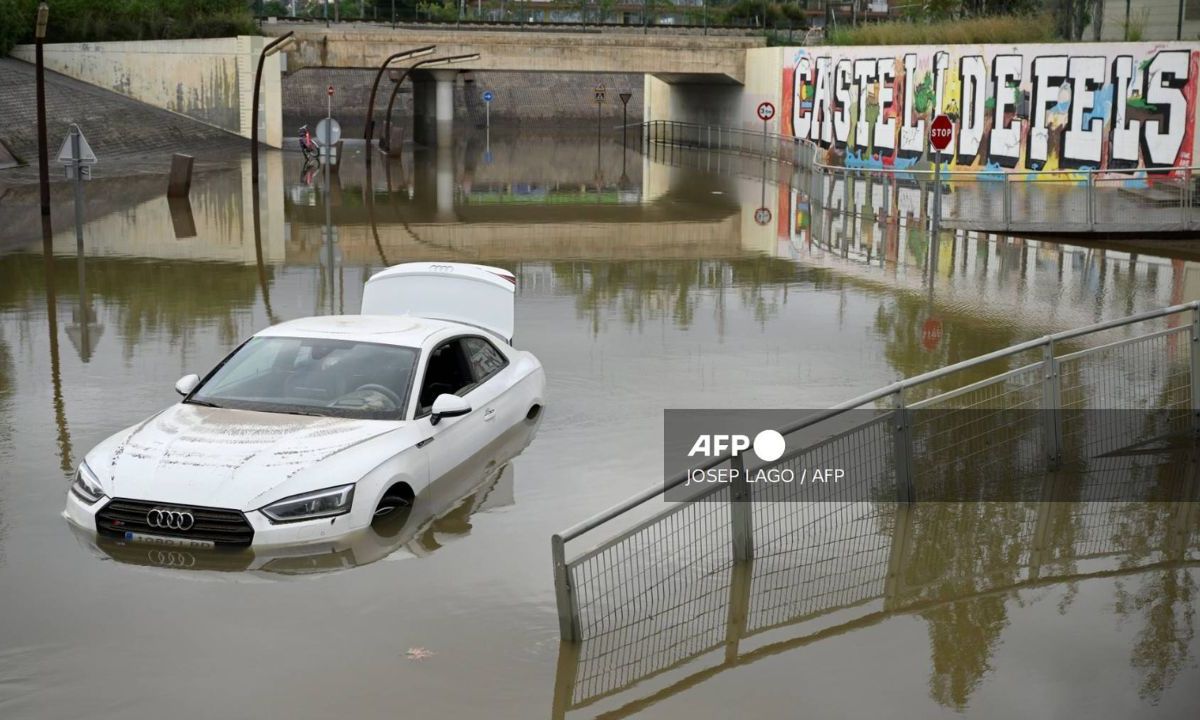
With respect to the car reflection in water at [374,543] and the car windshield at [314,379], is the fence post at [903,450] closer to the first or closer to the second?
the car reflection in water at [374,543]

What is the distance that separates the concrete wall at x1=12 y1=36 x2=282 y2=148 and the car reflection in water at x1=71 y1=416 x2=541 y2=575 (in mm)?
44681

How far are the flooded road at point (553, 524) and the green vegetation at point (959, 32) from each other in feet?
52.1

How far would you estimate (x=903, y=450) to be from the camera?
33.0 ft

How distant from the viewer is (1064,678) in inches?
298

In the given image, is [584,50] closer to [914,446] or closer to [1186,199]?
[1186,199]

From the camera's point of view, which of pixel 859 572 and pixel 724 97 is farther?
pixel 724 97

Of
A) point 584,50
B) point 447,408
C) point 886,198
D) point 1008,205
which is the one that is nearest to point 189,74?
point 584,50

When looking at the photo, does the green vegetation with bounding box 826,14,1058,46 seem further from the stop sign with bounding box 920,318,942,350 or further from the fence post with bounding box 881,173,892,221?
the stop sign with bounding box 920,318,942,350

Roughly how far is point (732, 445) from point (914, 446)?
4.41ft

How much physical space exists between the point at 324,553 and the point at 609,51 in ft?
168

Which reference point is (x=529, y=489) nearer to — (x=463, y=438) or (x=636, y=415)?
(x=463, y=438)

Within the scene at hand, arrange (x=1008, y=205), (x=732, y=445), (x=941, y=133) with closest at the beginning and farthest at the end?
(x=732, y=445) < (x=941, y=133) < (x=1008, y=205)

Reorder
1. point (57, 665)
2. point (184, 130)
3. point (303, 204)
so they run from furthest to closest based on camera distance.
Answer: point (184, 130) < point (303, 204) < point (57, 665)

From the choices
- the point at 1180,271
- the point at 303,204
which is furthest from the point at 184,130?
the point at 1180,271
